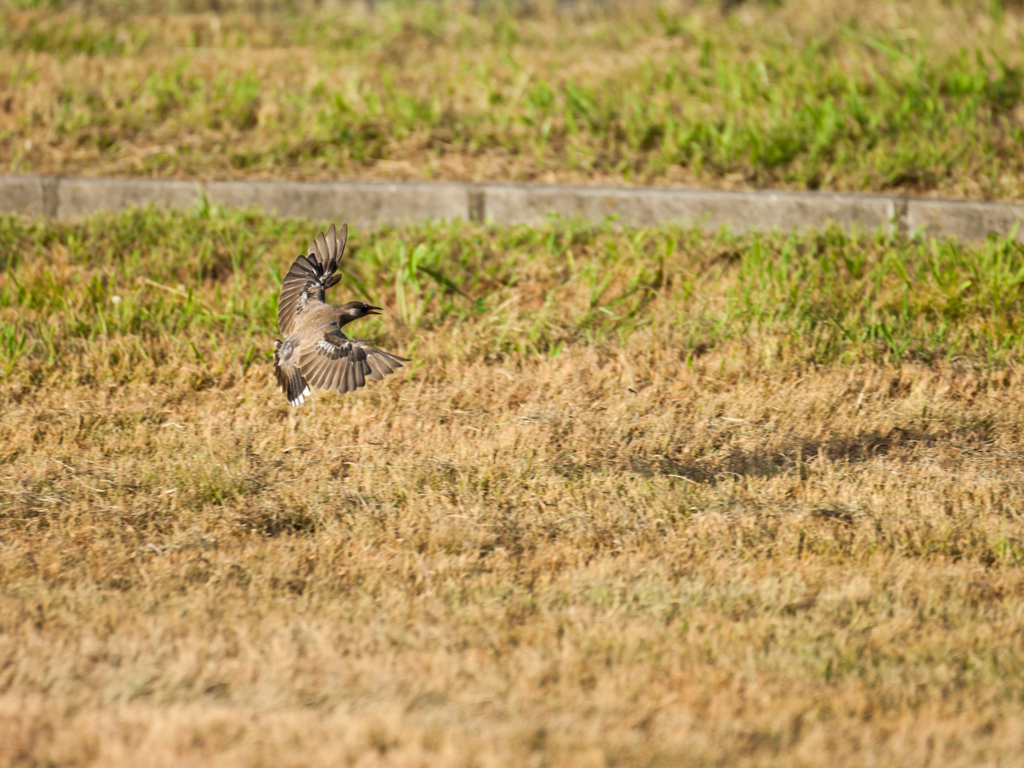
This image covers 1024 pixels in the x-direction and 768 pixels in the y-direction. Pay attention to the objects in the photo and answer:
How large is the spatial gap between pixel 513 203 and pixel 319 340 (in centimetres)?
258

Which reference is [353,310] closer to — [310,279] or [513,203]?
[310,279]

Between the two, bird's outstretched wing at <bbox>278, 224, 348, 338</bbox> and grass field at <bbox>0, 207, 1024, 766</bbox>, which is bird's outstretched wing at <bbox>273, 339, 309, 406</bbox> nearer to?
bird's outstretched wing at <bbox>278, 224, 348, 338</bbox>

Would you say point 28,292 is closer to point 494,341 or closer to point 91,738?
point 494,341

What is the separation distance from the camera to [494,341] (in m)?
5.38

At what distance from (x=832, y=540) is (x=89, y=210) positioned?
5135 mm

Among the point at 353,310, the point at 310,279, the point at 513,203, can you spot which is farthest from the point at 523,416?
the point at 513,203

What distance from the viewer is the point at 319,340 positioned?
13.6ft

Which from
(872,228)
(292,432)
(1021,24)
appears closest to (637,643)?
(292,432)

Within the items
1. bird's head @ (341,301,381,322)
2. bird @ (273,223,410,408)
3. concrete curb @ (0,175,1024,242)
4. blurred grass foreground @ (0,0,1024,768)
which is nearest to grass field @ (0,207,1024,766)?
blurred grass foreground @ (0,0,1024,768)

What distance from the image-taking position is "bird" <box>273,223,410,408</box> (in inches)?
154

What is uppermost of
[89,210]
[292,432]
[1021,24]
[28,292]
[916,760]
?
[1021,24]

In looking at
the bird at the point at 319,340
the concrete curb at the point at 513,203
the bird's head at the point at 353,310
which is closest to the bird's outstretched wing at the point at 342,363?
the bird at the point at 319,340

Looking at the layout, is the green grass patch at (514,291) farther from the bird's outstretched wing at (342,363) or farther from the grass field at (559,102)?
the bird's outstretched wing at (342,363)

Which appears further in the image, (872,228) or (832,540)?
(872,228)
